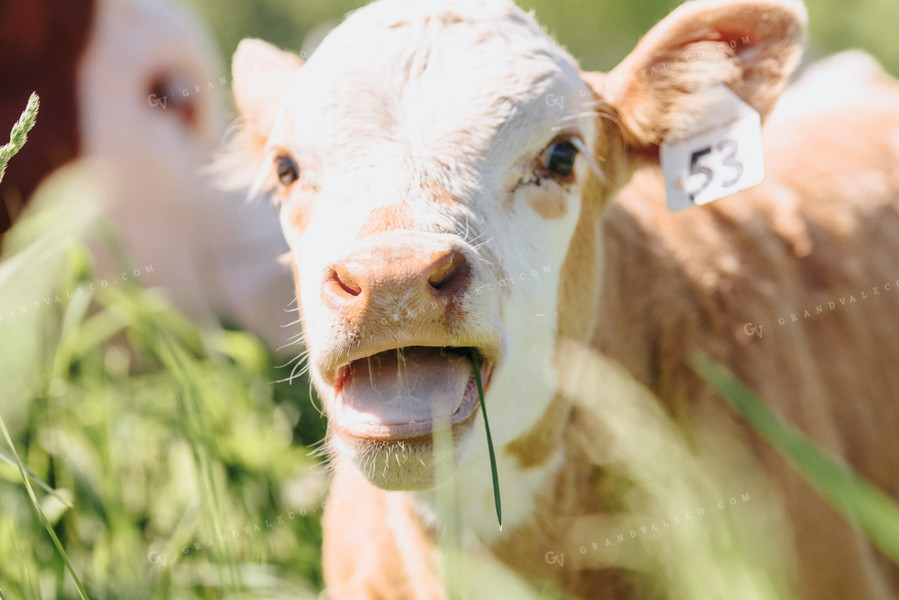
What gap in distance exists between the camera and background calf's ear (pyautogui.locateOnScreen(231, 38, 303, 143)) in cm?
238

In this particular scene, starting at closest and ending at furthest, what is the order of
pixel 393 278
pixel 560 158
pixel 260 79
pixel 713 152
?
1. pixel 393 278
2. pixel 560 158
3. pixel 713 152
4. pixel 260 79

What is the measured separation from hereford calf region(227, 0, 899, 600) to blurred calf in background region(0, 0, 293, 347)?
183 centimetres

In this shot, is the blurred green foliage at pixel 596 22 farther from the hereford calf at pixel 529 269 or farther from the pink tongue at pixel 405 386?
the pink tongue at pixel 405 386

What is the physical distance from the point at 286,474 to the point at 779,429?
87.9 inches

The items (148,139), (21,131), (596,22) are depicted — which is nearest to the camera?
(21,131)

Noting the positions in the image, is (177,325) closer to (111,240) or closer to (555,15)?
(111,240)

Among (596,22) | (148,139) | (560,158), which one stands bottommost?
(596,22)

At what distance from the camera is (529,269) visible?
1.87 m

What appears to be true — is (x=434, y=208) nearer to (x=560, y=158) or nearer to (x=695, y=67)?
(x=560, y=158)

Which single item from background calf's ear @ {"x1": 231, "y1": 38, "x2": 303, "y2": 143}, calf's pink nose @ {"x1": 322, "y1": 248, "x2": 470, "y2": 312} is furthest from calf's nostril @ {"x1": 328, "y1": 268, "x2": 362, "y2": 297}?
background calf's ear @ {"x1": 231, "y1": 38, "x2": 303, "y2": 143}

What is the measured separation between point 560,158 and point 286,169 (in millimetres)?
627

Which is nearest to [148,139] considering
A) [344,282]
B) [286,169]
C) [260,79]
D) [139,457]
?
[139,457]

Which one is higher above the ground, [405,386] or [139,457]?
[405,386]

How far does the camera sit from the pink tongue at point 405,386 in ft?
5.12
